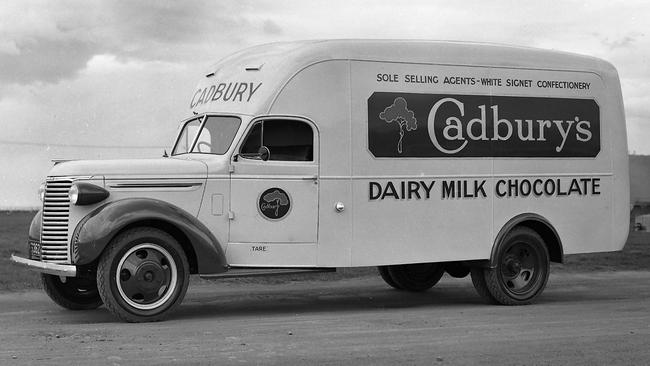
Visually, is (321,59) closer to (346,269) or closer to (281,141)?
(281,141)

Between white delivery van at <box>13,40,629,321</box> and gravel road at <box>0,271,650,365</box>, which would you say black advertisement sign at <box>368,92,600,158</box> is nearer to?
white delivery van at <box>13,40,629,321</box>

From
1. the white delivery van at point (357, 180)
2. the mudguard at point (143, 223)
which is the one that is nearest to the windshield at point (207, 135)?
the white delivery van at point (357, 180)

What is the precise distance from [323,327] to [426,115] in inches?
132

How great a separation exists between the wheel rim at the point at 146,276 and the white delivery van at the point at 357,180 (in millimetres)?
16

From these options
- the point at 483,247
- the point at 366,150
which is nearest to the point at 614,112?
the point at 483,247

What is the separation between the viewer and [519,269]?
13375 mm

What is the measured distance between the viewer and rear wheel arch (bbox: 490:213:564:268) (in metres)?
13.0

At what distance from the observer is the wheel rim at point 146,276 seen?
35.8ft

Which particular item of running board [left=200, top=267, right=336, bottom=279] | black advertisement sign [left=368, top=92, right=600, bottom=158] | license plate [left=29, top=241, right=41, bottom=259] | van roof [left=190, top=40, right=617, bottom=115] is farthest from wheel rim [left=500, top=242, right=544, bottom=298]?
license plate [left=29, top=241, right=41, bottom=259]

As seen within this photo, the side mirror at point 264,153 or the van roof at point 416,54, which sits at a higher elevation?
the van roof at point 416,54

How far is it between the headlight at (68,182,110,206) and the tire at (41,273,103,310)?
1.78 m

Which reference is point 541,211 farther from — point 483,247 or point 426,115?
point 426,115

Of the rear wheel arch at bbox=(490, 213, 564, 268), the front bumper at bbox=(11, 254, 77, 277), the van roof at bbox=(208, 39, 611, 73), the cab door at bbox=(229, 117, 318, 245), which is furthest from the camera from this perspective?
the rear wheel arch at bbox=(490, 213, 564, 268)

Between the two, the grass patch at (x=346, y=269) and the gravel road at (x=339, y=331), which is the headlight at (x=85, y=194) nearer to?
the gravel road at (x=339, y=331)
